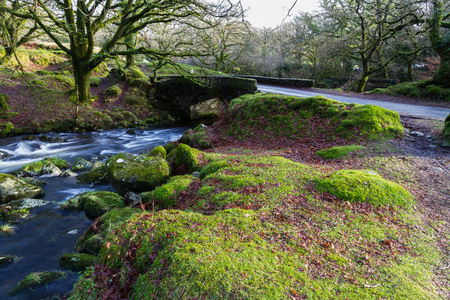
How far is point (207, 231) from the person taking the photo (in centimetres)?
319

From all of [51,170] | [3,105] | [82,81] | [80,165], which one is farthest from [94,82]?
[51,170]

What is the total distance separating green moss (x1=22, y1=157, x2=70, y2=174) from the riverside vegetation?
3.50 metres

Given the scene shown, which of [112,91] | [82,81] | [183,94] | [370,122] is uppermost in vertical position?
[82,81]

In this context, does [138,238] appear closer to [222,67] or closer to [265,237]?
[265,237]

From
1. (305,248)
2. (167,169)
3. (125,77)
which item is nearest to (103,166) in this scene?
(167,169)

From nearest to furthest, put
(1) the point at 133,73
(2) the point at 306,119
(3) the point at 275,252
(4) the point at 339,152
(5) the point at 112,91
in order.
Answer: (3) the point at 275,252 < (4) the point at 339,152 < (2) the point at 306,119 < (5) the point at 112,91 < (1) the point at 133,73

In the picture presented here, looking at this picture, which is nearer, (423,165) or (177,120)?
(423,165)

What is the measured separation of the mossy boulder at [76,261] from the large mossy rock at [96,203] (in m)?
1.65

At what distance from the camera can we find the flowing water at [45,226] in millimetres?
4492

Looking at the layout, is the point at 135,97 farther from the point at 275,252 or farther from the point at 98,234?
the point at 275,252

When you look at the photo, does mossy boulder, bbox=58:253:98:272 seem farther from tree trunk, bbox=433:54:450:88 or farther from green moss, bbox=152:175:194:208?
tree trunk, bbox=433:54:450:88

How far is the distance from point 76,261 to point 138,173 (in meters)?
3.26

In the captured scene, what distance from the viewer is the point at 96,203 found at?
6551 mm

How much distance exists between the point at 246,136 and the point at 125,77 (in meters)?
14.1
